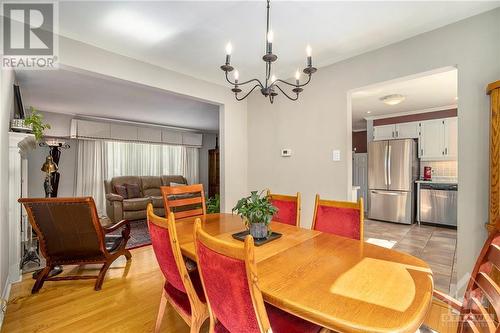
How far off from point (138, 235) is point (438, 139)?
19.9ft

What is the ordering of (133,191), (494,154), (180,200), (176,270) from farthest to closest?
(133,191) → (180,200) → (494,154) → (176,270)

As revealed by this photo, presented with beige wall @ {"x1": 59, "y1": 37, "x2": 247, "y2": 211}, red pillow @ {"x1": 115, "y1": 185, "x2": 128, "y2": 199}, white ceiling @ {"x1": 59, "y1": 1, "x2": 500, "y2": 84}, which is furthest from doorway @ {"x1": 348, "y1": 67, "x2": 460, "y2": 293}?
red pillow @ {"x1": 115, "y1": 185, "x2": 128, "y2": 199}

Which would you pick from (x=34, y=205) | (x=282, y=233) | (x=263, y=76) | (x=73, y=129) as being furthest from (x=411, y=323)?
(x=73, y=129)

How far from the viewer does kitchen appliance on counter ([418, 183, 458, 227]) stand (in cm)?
452

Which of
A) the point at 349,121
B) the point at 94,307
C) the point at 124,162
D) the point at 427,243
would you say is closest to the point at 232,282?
the point at 94,307

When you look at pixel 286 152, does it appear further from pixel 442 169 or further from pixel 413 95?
pixel 442 169

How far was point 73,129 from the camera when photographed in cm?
521

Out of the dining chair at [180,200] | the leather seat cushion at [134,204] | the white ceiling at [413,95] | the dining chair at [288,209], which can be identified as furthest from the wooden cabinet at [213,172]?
the dining chair at [288,209]

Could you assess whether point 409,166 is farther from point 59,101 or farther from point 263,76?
point 59,101

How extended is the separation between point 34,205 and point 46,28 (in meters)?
1.57

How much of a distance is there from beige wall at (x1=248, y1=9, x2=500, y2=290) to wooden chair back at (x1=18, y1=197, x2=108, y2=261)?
84.4 inches

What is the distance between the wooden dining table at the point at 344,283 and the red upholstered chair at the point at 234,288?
0.10m

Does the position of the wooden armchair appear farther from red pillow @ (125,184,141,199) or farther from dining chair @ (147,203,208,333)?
red pillow @ (125,184,141,199)

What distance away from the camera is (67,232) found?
2252mm
